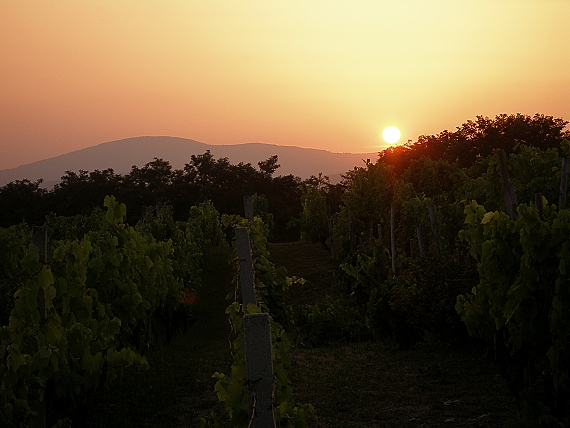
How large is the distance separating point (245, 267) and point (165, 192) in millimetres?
45828

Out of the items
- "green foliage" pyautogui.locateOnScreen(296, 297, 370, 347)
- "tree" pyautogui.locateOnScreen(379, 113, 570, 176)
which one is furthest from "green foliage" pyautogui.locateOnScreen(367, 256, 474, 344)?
"tree" pyautogui.locateOnScreen(379, 113, 570, 176)

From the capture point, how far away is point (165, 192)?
4966cm

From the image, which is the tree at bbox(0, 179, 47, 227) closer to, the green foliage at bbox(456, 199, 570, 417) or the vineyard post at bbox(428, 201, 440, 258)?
the vineyard post at bbox(428, 201, 440, 258)

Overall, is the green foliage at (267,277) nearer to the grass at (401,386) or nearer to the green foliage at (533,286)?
the grass at (401,386)

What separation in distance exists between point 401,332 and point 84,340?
644cm

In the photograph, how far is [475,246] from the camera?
7426 mm

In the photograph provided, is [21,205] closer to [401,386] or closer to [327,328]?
[327,328]

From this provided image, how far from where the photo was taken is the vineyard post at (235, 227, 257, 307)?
15.1ft

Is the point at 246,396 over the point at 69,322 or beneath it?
beneath

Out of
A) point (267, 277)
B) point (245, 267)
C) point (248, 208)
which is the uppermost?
point (248, 208)

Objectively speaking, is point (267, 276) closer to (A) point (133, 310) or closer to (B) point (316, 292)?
(A) point (133, 310)

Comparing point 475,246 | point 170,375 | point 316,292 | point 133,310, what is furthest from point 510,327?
point 316,292

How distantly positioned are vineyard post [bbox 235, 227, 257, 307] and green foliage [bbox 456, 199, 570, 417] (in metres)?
2.59

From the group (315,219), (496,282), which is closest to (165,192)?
(315,219)
